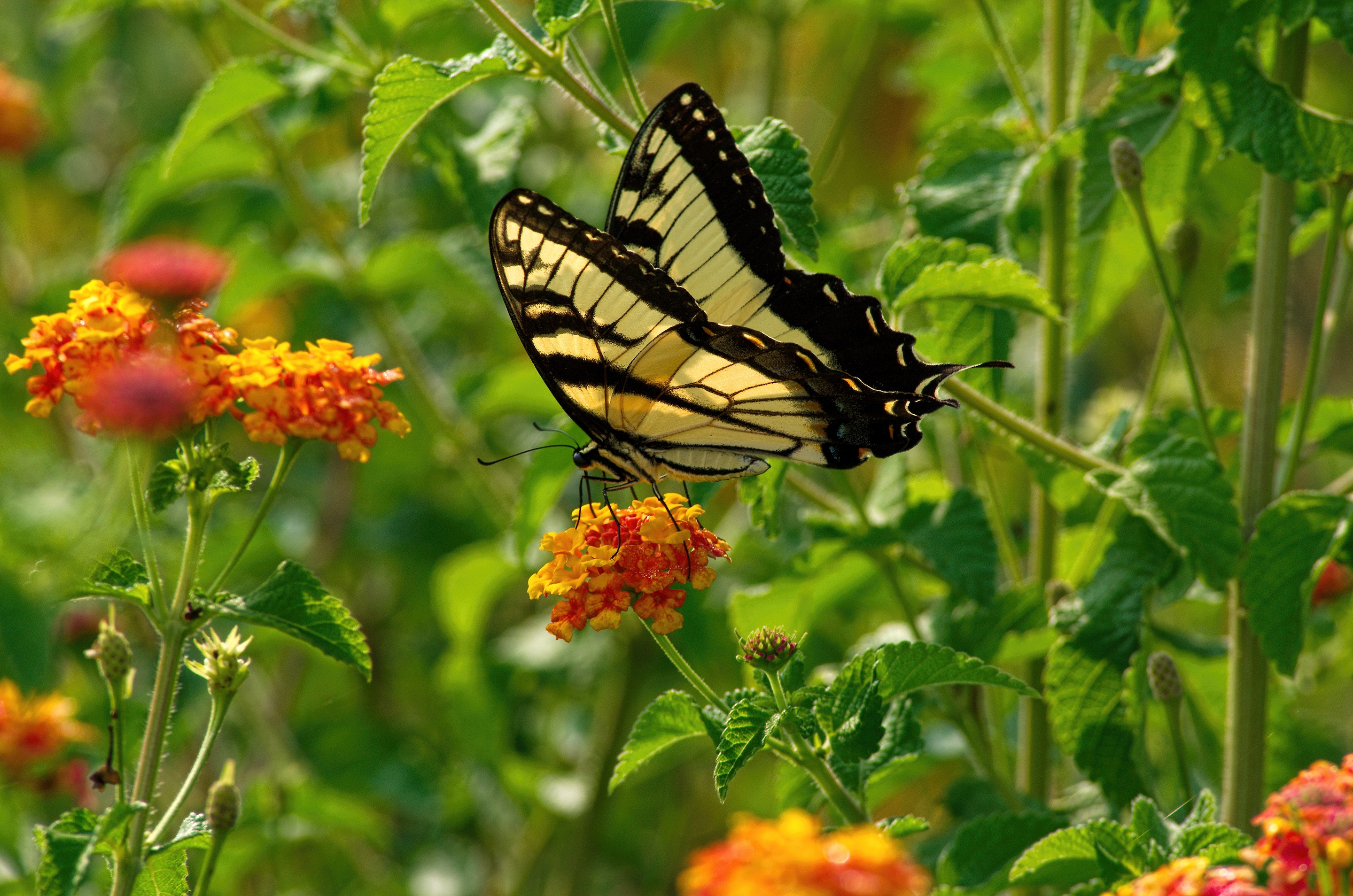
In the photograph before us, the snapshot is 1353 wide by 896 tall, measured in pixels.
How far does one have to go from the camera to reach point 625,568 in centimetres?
153

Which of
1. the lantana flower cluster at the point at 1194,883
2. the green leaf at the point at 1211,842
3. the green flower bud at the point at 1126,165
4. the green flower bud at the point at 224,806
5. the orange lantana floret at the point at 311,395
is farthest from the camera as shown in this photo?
the green flower bud at the point at 1126,165

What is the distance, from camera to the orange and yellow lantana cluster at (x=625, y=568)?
1517mm

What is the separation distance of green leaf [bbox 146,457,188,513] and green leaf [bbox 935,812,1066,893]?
1052 millimetres

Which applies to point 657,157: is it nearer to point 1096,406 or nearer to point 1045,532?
point 1045,532

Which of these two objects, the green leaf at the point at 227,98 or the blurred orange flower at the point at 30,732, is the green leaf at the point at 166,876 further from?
the green leaf at the point at 227,98

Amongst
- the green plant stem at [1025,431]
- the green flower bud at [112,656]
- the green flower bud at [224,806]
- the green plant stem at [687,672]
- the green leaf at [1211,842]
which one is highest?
the green plant stem at [1025,431]

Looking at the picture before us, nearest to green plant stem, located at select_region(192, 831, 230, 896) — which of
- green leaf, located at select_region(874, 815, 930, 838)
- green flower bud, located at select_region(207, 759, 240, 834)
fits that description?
green flower bud, located at select_region(207, 759, 240, 834)

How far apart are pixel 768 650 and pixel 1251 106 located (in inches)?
40.9

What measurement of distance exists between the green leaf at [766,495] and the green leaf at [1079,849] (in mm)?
574

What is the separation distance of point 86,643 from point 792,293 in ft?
5.87

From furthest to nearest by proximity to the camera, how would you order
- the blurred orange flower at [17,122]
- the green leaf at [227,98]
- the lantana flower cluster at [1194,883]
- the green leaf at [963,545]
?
the blurred orange flower at [17,122] → the green leaf at [227,98] → the green leaf at [963,545] → the lantana flower cluster at [1194,883]

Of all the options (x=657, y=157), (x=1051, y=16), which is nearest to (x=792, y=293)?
(x=657, y=157)

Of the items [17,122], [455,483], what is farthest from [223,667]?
[17,122]

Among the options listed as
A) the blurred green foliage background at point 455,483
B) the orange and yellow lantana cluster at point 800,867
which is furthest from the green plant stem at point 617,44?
the orange and yellow lantana cluster at point 800,867
